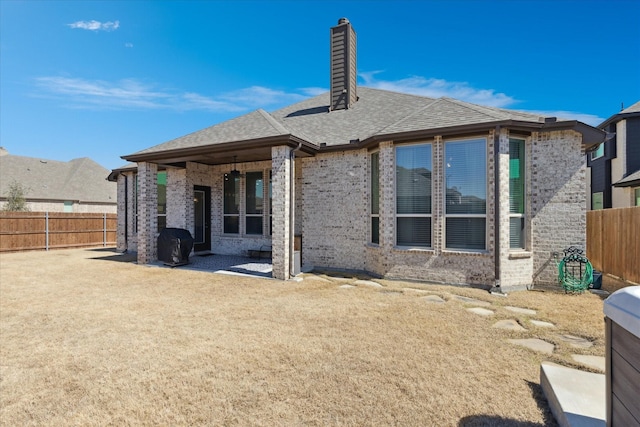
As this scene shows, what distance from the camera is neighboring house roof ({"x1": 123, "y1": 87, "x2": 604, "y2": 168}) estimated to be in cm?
692

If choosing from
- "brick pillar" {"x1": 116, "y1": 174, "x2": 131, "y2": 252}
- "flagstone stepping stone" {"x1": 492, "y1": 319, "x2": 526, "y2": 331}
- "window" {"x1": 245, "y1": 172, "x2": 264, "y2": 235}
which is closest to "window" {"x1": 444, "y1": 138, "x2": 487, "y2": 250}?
"flagstone stepping stone" {"x1": 492, "y1": 319, "x2": 526, "y2": 331}

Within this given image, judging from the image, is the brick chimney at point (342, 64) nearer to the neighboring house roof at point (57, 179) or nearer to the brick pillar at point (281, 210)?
the brick pillar at point (281, 210)


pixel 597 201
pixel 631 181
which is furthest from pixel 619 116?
pixel 597 201

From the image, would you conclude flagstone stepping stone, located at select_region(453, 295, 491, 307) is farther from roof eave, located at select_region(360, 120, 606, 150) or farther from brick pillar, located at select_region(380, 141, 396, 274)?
roof eave, located at select_region(360, 120, 606, 150)

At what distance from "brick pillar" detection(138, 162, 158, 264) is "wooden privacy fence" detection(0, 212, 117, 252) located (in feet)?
29.9

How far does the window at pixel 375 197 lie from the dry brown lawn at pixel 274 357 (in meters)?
2.20

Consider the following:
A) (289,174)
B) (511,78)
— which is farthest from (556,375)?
(511,78)

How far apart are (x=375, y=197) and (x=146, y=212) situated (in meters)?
7.86

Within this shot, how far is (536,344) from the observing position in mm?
3932

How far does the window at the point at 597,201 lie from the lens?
17.7 meters

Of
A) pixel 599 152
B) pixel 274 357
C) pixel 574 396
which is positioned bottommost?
pixel 274 357

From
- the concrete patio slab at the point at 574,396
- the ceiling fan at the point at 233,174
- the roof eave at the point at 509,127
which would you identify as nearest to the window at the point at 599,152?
the roof eave at the point at 509,127

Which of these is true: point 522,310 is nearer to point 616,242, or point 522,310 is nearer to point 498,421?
point 498,421

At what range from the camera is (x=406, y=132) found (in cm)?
725
